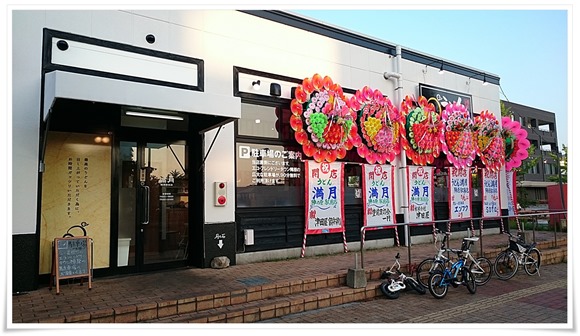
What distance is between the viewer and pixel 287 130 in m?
8.81

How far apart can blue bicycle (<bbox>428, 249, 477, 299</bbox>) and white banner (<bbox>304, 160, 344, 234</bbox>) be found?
2.91 meters

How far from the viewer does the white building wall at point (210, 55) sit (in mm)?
5883

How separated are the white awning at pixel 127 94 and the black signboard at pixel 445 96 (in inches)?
293

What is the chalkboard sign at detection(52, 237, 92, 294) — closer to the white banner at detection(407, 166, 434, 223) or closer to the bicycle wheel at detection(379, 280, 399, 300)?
the bicycle wheel at detection(379, 280, 399, 300)

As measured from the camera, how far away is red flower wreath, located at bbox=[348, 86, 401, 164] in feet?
31.8

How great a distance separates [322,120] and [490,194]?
7.43 m

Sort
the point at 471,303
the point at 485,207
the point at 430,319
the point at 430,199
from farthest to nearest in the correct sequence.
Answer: the point at 485,207 → the point at 430,199 → the point at 471,303 → the point at 430,319

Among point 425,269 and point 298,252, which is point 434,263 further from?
point 298,252

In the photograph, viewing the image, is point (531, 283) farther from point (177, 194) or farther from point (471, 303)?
point (177, 194)

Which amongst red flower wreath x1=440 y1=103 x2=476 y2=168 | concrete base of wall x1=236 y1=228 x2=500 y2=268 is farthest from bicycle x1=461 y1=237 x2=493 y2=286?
red flower wreath x1=440 y1=103 x2=476 y2=168

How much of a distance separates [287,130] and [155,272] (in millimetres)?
3988

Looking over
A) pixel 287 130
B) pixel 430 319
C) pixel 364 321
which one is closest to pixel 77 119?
pixel 287 130

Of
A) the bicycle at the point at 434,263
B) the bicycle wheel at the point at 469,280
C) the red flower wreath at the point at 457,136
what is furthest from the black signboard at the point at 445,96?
the bicycle wheel at the point at 469,280

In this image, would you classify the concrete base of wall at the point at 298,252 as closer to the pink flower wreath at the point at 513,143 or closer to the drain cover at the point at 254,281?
the drain cover at the point at 254,281
